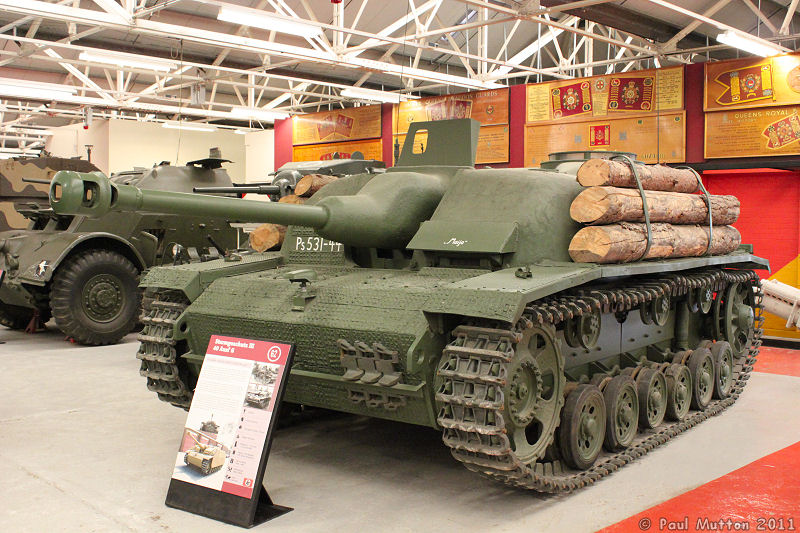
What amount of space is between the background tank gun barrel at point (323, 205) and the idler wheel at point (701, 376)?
9.39 ft

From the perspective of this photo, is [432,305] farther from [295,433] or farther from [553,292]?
[295,433]

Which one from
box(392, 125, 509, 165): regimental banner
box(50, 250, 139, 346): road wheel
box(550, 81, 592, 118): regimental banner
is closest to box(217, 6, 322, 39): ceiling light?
box(392, 125, 509, 165): regimental banner

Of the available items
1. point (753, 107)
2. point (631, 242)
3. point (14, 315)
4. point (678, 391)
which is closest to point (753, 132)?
point (753, 107)

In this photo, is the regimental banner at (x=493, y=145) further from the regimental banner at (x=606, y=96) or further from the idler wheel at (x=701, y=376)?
the idler wheel at (x=701, y=376)

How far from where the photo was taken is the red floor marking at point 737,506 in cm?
489

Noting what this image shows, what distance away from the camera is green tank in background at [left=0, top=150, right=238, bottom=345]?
11.4m

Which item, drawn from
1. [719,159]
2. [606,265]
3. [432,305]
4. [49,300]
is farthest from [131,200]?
[719,159]

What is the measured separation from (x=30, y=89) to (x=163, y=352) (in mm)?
11469

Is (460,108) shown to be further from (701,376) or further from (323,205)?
(323,205)

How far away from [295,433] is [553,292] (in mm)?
2946

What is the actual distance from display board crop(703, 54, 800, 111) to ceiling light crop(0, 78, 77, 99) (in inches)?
458

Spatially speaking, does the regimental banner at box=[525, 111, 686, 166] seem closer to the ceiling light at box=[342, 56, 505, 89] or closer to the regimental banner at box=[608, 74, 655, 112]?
the regimental banner at box=[608, 74, 655, 112]

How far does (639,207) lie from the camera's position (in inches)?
257

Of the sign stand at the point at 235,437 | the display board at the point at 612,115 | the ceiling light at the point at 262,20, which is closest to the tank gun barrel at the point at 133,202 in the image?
the sign stand at the point at 235,437
